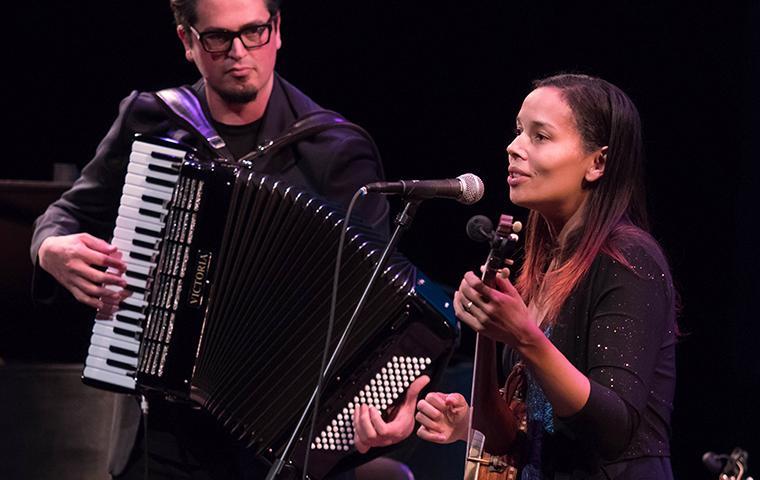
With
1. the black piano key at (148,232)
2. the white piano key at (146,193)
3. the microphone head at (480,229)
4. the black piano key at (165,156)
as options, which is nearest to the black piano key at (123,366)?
the black piano key at (148,232)

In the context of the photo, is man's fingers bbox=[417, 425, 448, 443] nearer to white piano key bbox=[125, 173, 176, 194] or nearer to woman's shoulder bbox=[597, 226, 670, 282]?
woman's shoulder bbox=[597, 226, 670, 282]

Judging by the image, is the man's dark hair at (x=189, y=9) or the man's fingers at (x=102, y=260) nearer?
the man's fingers at (x=102, y=260)

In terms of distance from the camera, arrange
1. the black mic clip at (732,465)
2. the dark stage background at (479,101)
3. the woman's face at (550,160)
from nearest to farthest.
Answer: the woman's face at (550,160) → the black mic clip at (732,465) → the dark stage background at (479,101)

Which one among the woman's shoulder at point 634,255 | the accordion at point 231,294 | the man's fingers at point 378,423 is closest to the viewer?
the woman's shoulder at point 634,255

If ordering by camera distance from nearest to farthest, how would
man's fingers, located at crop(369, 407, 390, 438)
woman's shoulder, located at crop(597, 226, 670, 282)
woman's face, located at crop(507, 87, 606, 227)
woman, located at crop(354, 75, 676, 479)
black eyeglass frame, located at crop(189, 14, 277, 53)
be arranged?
woman, located at crop(354, 75, 676, 479), woman's shoulder, located at crop(597, 226, 670, 282), woman's face, located at crop(507, 87, 606, 227), man's fingers, located at crop(369, 407, 390, 438), black eyeglass frame, located at crop(189, 14, 277, 53)

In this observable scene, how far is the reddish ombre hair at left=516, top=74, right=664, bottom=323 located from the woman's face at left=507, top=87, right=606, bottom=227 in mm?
22

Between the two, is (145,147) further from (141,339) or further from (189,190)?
(141,339)

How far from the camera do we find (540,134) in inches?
96.4

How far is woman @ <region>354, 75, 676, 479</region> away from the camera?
A: 2160 mm

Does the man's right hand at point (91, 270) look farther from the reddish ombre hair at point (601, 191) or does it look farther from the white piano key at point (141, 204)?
the reddish ombre hair at point (601, 191)

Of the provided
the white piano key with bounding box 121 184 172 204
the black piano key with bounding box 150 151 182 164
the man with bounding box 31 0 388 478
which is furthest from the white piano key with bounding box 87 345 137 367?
the black piano key with bounding box 150 151 182 164

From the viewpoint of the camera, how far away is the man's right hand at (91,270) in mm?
3021

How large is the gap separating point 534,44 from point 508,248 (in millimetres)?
3383

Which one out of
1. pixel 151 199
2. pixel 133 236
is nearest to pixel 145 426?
pixel 133 236
